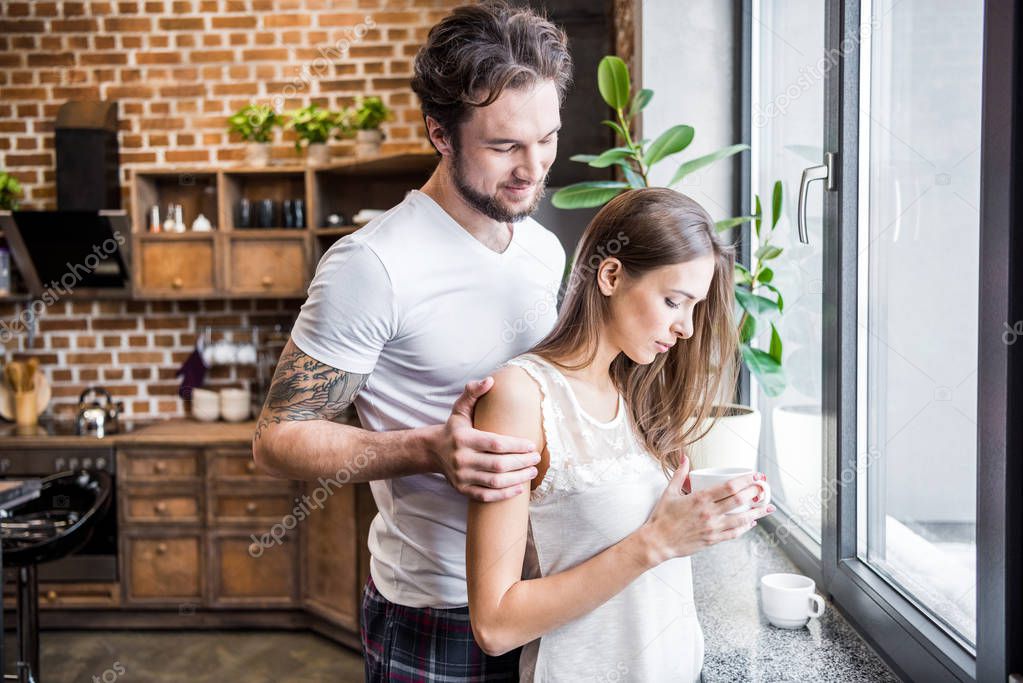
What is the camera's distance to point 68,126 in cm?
455

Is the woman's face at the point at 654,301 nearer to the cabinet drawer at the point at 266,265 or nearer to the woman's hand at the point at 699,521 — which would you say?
the woman's hand at the point at 699,521

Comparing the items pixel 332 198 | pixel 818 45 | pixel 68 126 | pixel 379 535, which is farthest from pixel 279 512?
pixel 818 45

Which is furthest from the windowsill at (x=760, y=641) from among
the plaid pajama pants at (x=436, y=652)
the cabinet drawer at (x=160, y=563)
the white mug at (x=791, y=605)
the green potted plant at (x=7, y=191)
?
the green potted plant at (x=7, y=191)

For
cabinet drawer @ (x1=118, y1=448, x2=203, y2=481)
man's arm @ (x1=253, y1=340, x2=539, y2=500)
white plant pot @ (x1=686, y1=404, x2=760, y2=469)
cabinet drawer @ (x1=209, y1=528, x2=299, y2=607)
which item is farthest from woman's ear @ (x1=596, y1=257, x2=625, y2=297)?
cabinet drawer @ (x1=118, y1=448, x2=203, y2=481)

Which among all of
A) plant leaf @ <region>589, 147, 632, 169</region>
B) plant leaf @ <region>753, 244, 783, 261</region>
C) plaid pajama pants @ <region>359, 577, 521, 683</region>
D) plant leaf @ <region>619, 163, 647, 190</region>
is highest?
plant leaf @ <region>589, 147, 632, 169</region>

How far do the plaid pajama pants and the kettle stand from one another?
3264mm

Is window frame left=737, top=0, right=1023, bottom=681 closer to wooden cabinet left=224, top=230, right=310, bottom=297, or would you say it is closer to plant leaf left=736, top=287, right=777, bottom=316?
plant leaf left=736, top=287, right=777, bottom=316

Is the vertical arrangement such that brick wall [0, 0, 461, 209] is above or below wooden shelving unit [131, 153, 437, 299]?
above

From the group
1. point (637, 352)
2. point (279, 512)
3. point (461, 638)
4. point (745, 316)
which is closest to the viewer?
point (637, 352)

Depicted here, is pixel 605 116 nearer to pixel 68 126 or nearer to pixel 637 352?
pixel 637 352

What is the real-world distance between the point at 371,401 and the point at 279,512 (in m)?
2.94

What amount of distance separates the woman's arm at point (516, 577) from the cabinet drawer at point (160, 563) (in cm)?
343

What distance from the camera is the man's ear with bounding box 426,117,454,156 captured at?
1.42m

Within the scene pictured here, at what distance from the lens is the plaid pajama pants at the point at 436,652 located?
4.87ft
